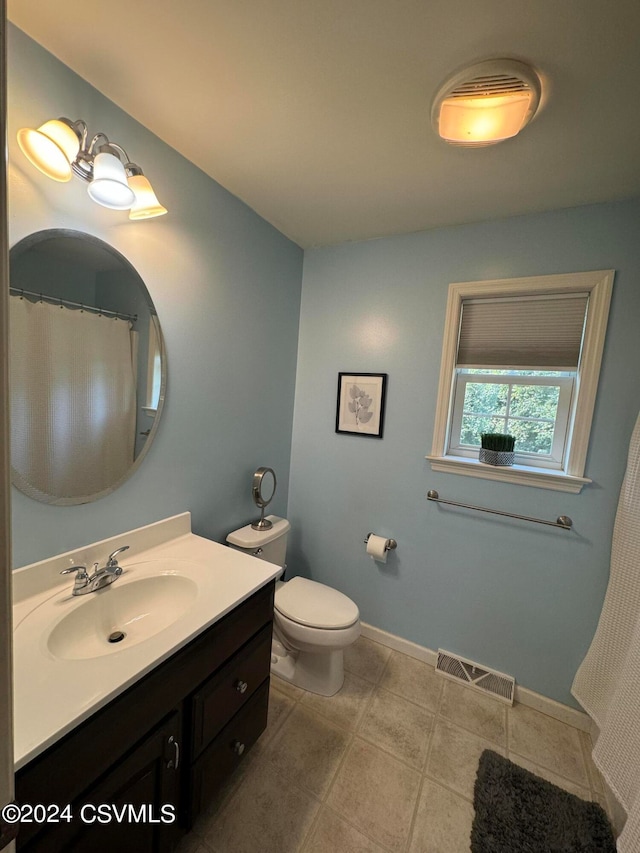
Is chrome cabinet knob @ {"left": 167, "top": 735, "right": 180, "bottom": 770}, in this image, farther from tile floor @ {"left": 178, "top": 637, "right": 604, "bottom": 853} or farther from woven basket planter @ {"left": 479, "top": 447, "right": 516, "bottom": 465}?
woven basket planter @ {"left": 479, "top": 447, "right": 516, "bottom": 465}

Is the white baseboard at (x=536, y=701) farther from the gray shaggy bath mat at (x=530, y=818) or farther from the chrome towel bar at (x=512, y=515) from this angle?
the chrome towel bar at (x=512, y=515)

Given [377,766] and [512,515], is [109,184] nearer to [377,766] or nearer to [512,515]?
[512,515]

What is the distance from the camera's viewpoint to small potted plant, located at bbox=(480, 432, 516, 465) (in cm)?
165

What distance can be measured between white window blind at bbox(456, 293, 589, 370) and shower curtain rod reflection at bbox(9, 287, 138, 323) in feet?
5.19

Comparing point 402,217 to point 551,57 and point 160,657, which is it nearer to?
point 551,57

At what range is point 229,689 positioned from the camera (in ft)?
3.64

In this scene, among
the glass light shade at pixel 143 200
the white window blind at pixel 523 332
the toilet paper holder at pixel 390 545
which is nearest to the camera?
the glass light shade at pixel 143 200

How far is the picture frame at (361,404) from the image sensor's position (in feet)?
6.34

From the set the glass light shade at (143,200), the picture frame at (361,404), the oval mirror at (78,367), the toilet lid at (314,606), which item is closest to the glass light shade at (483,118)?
the glass light shade at (143,200)

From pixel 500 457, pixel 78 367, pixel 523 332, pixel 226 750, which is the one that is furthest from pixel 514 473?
pixel 78 367

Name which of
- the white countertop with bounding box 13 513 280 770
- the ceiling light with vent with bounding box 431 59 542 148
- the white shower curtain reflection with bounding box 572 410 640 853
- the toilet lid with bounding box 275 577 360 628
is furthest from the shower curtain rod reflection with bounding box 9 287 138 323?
the white shower curtain reflection with bounding box 572 410 640 853

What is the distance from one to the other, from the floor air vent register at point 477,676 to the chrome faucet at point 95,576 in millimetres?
1753

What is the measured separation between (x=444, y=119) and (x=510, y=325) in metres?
0.98

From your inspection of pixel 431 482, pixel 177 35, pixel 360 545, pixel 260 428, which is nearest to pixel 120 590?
pixel 260 428
